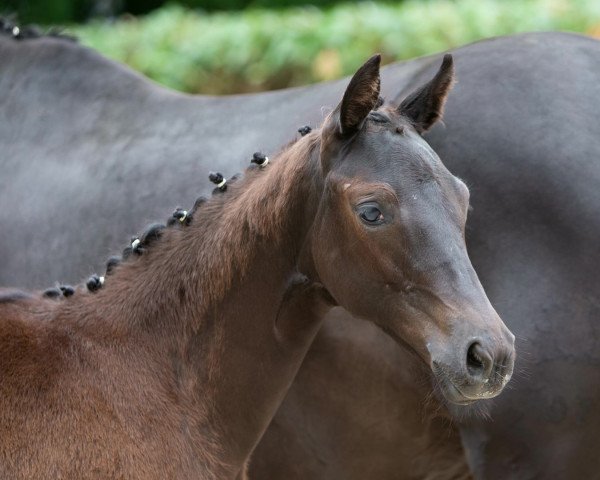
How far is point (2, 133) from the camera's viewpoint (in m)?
5.02

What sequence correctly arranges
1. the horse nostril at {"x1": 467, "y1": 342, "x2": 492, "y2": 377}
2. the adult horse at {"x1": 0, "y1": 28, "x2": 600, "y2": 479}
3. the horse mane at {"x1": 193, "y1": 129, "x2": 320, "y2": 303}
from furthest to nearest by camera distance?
the adult horse at {"x1": 0, "y1": 28, "x2": 600, "y2": 479}
the horse mane at {"x1": 193, "y1": 129, "x2": 320, "y2": 303}
the horse nostril at {"x1": 467, "y1": 342, "x2": 492, "y2": 377}

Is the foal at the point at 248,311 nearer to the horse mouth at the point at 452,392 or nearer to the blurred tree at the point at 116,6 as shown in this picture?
the horse mouth at the point at 452,392

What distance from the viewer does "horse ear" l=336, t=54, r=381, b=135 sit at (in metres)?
3.00

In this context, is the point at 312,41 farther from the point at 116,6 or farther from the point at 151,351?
the point at 116,6

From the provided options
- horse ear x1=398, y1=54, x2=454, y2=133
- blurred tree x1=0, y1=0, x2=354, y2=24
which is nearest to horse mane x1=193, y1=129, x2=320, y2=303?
horse ear x1=398, y1=54, x2=454, y2=133

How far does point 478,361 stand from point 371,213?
0.48 m

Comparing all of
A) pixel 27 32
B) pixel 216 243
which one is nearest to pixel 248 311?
pixel 216 243

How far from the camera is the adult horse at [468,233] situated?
3.66m

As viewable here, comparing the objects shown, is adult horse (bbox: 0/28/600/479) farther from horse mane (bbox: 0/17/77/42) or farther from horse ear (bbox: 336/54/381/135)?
horse ear (bbox: 336/54/381/135)

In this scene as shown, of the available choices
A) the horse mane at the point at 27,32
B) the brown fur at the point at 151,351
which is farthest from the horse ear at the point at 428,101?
the horse mane at the point at 27,32

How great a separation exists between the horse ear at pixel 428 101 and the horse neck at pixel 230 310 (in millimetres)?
368

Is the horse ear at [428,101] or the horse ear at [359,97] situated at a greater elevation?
the horse ear at [359,97]

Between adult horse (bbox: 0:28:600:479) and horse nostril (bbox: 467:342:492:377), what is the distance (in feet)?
2.80

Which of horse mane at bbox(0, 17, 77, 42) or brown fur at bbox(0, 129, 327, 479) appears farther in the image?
horse mane at bbox(0, 17, 77, 42)
